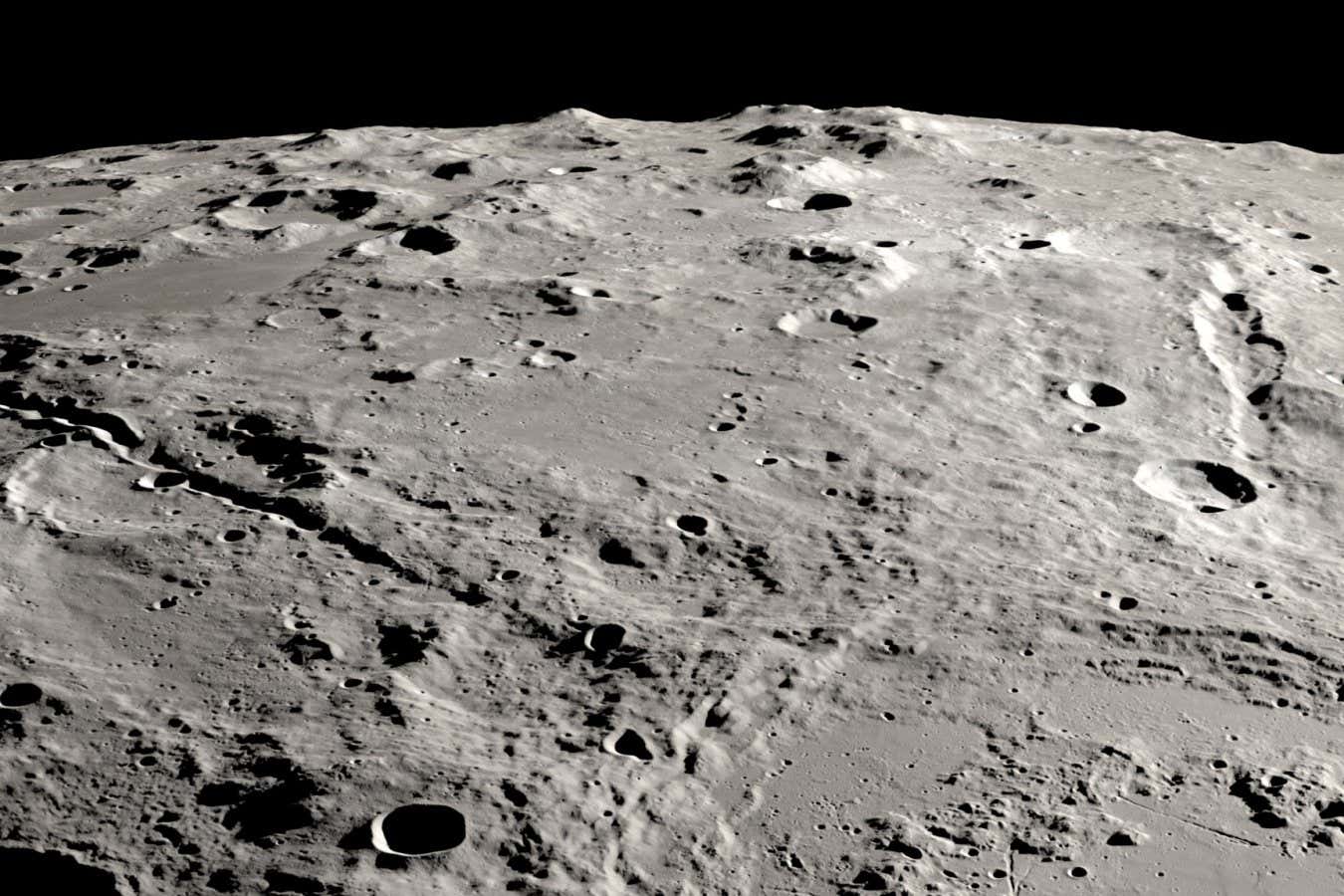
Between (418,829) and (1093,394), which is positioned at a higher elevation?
(1093,394)

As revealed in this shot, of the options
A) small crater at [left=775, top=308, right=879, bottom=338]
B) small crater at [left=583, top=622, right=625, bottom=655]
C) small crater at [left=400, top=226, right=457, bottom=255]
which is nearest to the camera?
small crater at [left=583, top=622, right=625, bottom=655]

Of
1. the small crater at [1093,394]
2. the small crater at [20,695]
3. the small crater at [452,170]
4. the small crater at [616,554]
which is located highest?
the small crater at [452,170]

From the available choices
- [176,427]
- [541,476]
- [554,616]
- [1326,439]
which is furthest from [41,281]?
[1326,439]

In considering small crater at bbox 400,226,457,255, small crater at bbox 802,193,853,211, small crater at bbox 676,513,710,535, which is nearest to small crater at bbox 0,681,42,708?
small crater at bbox 676,513,710,535

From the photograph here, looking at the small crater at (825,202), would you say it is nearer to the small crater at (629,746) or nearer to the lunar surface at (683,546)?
the lunar surface at (683,546)

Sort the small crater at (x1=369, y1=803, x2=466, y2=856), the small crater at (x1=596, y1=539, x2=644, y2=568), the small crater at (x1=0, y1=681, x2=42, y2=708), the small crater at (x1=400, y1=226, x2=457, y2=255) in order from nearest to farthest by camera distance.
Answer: the small crater at (x1=369, y1=803, x2=466, y2=856) < the small crater at (x1=0, y1=681, x2=42, y2=708) < the small crater at (x1=596, y1=539, x2=644, y2=568) < the small crater at (x1=400, y1=226, x2=457, y2=255)

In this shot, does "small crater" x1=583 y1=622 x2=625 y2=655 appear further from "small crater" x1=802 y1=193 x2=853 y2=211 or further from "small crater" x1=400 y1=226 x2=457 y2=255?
"small crater" x1=802 y1=193 x2=853 y2=211

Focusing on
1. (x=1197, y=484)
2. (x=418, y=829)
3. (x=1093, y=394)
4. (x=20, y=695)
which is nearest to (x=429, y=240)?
(x=1093, y=394)

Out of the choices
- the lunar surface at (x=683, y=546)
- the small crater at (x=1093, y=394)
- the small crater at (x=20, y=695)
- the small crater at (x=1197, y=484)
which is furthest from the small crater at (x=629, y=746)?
the small crater at (x=1093, y=394)

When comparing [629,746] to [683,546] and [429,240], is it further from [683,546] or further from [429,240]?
[429,240]

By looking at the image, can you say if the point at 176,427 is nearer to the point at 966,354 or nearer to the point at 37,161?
the point at 966,354
